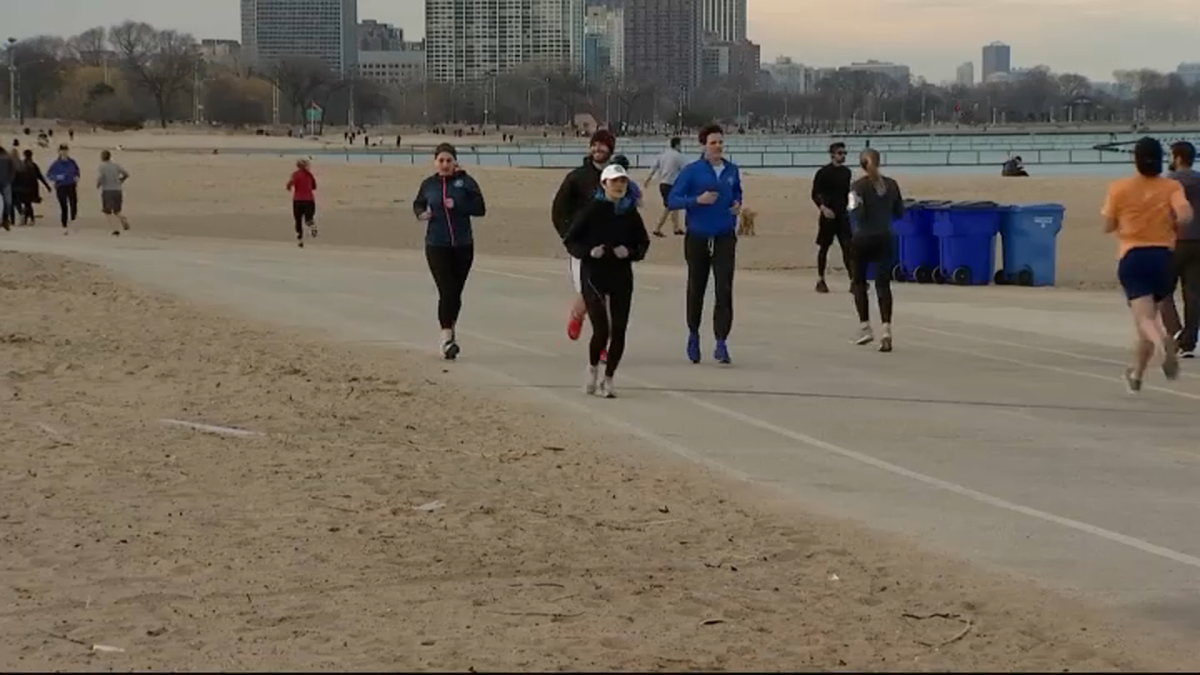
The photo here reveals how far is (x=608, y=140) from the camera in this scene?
43.1ft

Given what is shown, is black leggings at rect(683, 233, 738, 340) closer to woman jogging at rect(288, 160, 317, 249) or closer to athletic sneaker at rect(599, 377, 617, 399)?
athletic sneaker at rect(599, 377, 617, 399)

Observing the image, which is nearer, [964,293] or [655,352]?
[655,352]

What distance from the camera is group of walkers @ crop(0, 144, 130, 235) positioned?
3234 cm

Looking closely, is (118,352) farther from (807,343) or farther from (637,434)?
(807,343)

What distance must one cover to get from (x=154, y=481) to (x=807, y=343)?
26.1 feet

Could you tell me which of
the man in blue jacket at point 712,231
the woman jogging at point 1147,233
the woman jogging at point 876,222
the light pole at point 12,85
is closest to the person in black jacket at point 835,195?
the woman jogging at point 876,222

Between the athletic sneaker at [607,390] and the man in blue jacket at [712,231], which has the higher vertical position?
the man in blue jacket at [712,231]

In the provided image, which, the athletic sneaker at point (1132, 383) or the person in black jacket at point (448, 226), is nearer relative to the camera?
the athletic sneaker at point (1132, 383)


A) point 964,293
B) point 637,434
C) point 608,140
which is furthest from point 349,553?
point 964,293

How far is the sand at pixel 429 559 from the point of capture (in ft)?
20.2

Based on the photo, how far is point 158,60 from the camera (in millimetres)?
176750

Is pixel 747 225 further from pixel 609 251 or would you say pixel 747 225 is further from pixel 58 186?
pixel 609 251

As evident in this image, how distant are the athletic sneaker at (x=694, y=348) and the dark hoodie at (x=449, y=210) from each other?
193 cm

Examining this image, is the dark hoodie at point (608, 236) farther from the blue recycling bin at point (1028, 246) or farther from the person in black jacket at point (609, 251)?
the blue recycling bin at point (1028, 246)
